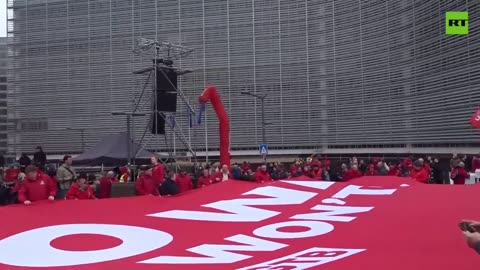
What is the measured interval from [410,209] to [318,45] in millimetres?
42584

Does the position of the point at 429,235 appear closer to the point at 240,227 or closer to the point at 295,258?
the point at 295,258

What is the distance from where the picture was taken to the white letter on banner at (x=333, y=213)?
8.70 meters

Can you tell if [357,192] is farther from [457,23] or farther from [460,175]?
[460,175]

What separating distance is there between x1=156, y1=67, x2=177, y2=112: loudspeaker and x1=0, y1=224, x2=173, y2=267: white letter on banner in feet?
52.4

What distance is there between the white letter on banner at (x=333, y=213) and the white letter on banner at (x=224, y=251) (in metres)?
1.58

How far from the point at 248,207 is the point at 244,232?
5.90 feet

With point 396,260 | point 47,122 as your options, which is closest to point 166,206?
point 396,260

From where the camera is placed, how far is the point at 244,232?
7.82m

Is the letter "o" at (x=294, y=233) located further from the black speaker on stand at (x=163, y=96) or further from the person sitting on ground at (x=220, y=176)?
the black speaker on stand at (x=163, y=96)

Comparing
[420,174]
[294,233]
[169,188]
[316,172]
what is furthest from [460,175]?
[294,233]

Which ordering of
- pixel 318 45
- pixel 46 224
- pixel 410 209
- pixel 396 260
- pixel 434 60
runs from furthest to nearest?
pixel 318 45 → pixel 434 60 → pixel 410 209 → pixel 46 224 → pixel 396 260

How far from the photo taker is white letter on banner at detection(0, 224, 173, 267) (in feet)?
21.5

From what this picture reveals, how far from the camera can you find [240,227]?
8.10 metres

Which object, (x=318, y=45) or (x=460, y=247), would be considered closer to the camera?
(x=460, y=247)
